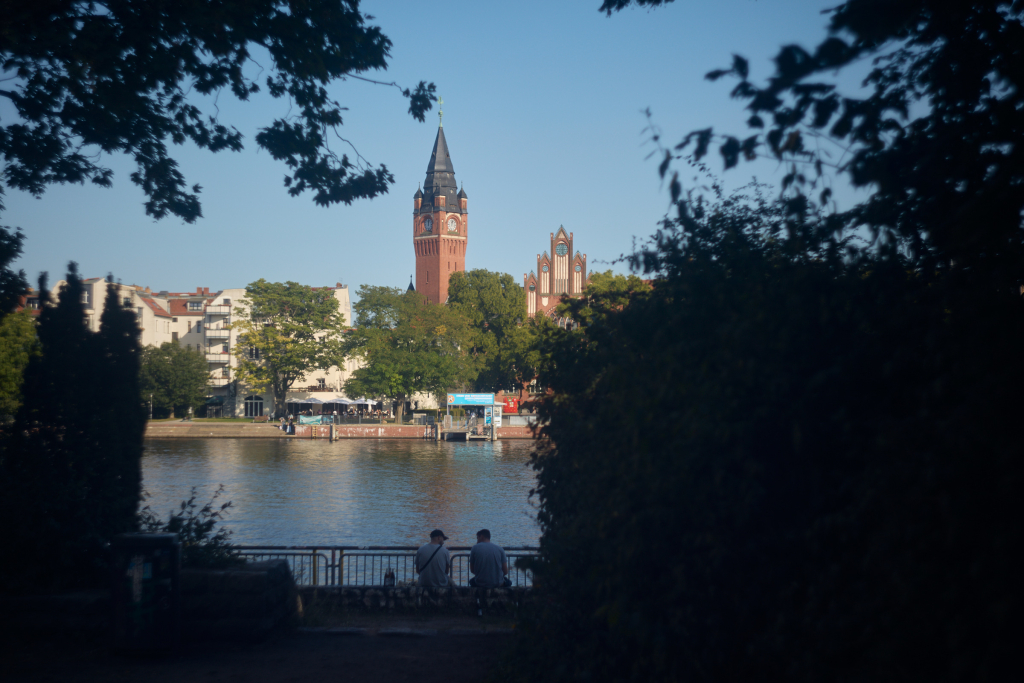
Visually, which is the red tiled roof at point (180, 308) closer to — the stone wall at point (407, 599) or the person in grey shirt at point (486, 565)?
the person in grey shirt at point (486, 565)

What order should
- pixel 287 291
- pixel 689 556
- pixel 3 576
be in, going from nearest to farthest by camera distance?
pixel 689 556, pixel 3 576, pixel 287 291

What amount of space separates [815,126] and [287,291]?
217ft

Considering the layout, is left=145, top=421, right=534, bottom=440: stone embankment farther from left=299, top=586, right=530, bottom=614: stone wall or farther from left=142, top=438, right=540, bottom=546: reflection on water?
left=299, top=586, right=530, bottom=614: stone wall

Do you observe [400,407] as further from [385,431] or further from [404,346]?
[385,431]

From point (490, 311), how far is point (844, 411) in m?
77.3

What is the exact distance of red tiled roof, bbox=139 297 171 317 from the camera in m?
78.6

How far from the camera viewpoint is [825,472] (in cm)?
277

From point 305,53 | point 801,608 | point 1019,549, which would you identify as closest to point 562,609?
point 801,608

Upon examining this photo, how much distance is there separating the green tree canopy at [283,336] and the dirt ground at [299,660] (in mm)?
58723

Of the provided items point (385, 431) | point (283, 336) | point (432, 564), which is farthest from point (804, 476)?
point (283, 336)

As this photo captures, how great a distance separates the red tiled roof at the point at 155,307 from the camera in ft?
258

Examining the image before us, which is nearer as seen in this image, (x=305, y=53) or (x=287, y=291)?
(x=305, y=53)

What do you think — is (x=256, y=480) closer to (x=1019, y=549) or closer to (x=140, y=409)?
(x=140, y=409)

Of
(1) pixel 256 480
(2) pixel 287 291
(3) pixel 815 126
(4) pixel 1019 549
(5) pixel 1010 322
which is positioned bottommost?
(1) pixel 256 480
